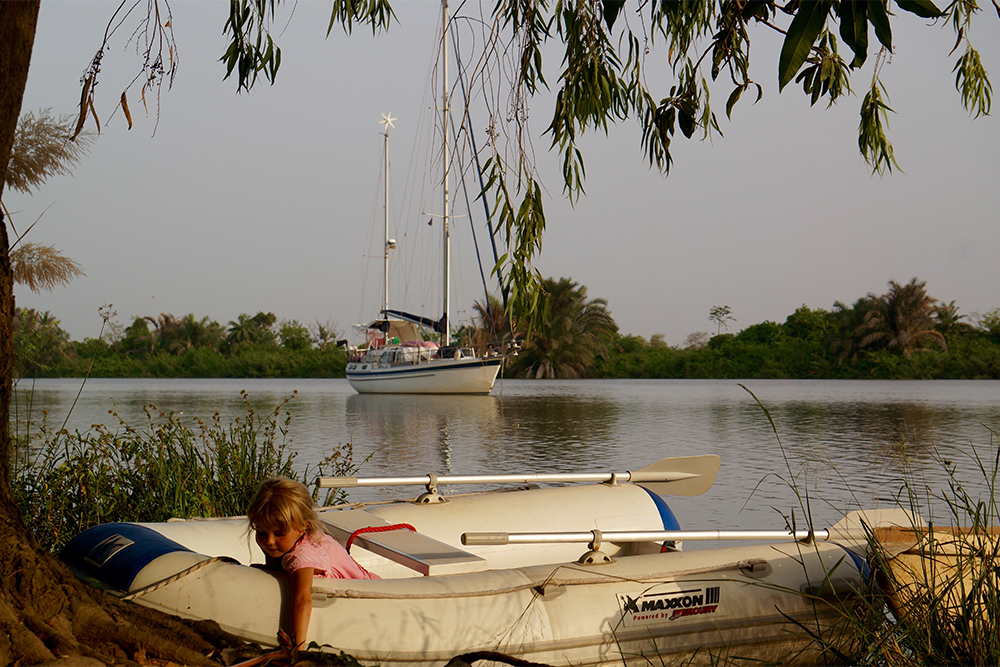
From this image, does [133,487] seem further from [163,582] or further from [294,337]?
[294,337]

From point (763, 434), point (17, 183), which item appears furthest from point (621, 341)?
point (17, 183)

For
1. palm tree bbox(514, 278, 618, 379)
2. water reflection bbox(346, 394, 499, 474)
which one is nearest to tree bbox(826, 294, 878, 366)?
palm tree bbox(514, 278, 618, 379)

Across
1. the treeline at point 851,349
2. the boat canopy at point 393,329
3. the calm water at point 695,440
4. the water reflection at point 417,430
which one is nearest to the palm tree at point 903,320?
the treeline at point 851,349

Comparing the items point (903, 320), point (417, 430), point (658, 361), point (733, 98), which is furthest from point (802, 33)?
point (658, 361)

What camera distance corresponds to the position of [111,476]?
4.77m

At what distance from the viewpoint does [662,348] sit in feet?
182

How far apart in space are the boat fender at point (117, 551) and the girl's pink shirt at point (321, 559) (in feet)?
1.53

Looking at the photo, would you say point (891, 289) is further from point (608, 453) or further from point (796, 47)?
point (796, 47)

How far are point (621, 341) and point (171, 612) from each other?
55.5 m

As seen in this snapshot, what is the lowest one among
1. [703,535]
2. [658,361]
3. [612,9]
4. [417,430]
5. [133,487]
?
[417,430]

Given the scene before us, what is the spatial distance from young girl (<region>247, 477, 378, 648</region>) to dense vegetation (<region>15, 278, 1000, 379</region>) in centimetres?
3310

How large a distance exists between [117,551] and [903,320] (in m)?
45.8

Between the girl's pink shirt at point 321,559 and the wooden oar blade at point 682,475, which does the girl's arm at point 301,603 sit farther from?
the wooden oar blade at point 682,475

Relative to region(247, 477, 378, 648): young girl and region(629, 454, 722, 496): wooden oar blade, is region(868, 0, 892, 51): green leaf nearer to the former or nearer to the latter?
region(247, 477, 378, 648): young girl
